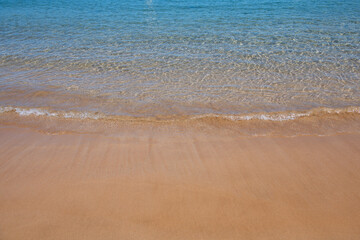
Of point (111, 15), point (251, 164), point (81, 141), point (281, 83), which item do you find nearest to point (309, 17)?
point (281, 83)

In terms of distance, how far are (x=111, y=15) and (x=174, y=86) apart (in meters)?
10.00

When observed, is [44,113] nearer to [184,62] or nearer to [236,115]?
[236,115]

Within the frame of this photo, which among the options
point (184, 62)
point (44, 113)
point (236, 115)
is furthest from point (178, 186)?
point (184, 62)

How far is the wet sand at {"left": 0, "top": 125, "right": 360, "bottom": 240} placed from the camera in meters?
2.65

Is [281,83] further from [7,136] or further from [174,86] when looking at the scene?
[7,136]

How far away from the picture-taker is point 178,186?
319 cm

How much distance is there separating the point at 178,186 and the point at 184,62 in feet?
16.1

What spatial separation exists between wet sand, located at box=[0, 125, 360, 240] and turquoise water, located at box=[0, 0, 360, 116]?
124 centimetres

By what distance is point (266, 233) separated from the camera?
8.45 ft

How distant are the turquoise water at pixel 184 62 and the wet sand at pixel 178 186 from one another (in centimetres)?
124

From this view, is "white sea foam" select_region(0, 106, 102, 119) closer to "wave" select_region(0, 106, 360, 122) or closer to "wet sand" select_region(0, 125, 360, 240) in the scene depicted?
"wave" select_region(0, 106, 360, 122)

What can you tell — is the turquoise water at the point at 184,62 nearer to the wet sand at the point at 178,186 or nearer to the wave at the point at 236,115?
the wave at the point at 236,115

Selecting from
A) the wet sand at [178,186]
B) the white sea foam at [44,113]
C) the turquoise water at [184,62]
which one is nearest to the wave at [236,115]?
the white sea foam at [44,113]

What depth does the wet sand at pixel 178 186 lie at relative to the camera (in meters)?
2.65
